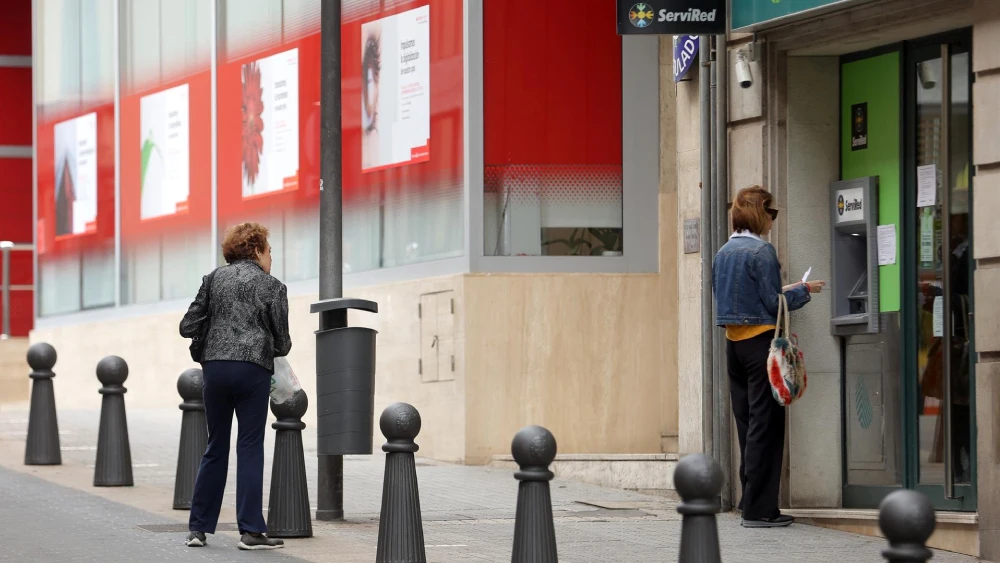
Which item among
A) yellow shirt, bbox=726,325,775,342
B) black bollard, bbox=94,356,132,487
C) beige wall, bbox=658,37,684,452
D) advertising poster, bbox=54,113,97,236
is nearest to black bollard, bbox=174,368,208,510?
black bollard, bbox=94,356,132,487

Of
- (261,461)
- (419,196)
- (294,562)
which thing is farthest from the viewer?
(419,196)

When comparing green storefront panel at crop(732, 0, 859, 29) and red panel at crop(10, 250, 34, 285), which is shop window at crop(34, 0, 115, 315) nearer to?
red panel at crop(10, 250, 34, 285)

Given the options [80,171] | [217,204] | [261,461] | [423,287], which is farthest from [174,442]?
[80,171]

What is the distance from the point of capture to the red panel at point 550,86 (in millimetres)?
13445

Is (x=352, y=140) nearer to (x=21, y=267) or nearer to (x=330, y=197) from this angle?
(x=330, y=197)

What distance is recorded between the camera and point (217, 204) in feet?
60.0

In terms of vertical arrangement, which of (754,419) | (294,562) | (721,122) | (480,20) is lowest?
(294,562)

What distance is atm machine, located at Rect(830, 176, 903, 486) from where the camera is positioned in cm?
1013

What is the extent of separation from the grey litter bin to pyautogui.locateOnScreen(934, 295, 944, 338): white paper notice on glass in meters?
3.17

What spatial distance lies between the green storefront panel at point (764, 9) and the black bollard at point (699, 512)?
444cm

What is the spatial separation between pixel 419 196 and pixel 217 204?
184 inches

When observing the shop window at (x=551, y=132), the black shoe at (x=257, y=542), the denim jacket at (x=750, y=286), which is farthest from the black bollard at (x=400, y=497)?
the shop window at (x=551, y=132)

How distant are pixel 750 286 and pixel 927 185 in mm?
1162

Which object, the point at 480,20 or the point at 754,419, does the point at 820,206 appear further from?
the point at 480,20
